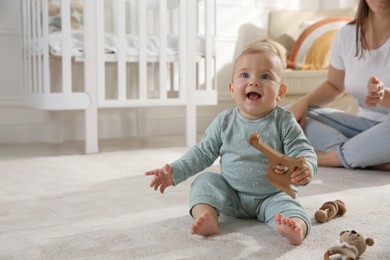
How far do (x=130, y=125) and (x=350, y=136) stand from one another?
1375 mm

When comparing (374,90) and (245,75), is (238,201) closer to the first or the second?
(245,75)

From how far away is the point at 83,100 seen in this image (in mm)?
2170

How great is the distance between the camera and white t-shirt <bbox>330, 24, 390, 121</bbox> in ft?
5.65

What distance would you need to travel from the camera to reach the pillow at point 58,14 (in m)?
2.52

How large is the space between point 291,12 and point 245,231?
8.05 ft

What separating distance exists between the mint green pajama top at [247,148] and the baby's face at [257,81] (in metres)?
0.04

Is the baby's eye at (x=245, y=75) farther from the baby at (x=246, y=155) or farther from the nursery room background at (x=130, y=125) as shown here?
the nursery room background at (x=130, y=125)

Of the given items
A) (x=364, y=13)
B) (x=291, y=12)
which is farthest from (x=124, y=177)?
(x=291, y=12)

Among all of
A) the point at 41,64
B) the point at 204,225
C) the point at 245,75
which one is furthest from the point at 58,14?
the point at 204,225

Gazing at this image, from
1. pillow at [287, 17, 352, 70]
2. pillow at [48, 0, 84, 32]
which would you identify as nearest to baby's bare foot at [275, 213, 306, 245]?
pillow at [48, 0, 84, 32]

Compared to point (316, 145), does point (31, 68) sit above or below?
above

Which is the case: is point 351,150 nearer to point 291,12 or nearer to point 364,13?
point 364,13

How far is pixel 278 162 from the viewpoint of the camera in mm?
892

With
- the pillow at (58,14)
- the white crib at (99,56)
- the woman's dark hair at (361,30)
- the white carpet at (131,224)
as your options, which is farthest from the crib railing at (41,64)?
the woman's dark hair at (361,30)
